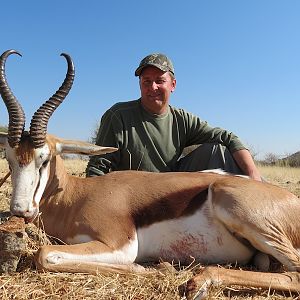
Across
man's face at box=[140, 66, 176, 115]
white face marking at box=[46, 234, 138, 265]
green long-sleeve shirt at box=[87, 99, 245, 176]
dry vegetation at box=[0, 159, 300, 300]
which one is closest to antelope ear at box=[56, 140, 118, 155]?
white face marking at box=[46, 234, 138, 265]

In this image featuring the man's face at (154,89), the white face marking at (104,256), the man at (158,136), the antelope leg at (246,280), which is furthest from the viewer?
the man's face at (154,89)

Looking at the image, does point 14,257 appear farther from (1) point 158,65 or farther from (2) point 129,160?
(1) point 158,65

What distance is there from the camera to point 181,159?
264 inches

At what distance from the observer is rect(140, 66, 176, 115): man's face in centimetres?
654

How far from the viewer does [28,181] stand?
3979 mm

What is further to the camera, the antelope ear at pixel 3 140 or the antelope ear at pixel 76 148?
the antelope ear at pixel 76 148

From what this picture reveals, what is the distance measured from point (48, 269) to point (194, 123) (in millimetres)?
3632

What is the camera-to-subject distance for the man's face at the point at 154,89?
6.54 meters

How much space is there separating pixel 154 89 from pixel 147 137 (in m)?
0.70

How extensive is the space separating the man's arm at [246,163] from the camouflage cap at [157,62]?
5.23 ft

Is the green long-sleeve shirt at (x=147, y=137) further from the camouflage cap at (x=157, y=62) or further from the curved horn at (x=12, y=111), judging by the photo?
the curved horn at (x=12, y=111)

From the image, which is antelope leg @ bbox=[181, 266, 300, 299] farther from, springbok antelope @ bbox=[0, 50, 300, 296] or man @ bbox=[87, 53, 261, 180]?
man @ bbox=[87, 53, 261, 180]

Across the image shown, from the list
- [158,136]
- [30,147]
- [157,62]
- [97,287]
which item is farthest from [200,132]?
[97,287]

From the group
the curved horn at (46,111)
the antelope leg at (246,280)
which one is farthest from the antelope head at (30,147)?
the antelope leg at (246,280)
